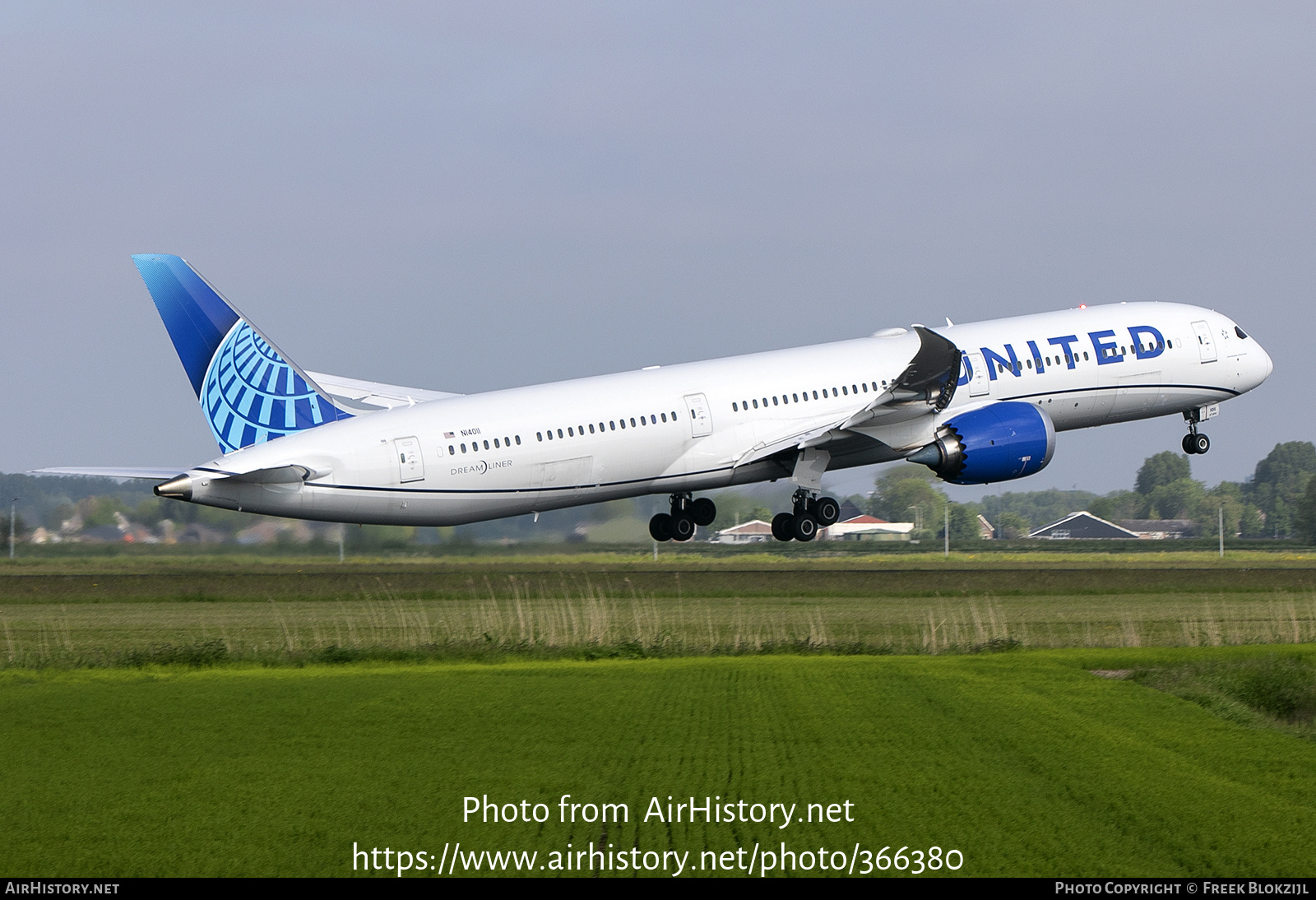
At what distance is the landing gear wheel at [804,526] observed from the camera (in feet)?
141

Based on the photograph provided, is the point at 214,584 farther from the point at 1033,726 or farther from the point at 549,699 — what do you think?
the point at 1033,726

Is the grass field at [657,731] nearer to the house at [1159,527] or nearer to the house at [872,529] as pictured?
the house at [872,529]

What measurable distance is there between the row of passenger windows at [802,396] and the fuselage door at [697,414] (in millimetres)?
901

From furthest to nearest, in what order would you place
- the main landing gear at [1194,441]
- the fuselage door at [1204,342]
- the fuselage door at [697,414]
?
the main landing gear at [1194,441] → the fuselage door at [1204,342] → the fuselage door at [697,414]

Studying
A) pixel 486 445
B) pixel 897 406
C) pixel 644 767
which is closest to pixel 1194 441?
pixel 897 406

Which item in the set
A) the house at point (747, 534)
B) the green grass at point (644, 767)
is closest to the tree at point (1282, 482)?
the house at point (747, 534)

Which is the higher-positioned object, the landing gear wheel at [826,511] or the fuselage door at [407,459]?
the fuselage door at [407,459]

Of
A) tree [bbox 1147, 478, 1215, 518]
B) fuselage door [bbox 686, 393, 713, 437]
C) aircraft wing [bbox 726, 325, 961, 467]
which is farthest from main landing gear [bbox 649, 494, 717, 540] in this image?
tree [bbox 1147, 478, 1215, 518]

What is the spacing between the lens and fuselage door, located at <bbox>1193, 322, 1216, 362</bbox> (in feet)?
151

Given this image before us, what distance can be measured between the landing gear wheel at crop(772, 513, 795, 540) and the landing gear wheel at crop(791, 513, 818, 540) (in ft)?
0.18

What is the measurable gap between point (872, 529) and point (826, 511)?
3375cm

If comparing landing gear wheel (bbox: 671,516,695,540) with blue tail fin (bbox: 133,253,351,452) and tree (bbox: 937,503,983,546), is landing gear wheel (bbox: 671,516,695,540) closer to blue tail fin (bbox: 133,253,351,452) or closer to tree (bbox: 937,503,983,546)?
blue tail fin (bbox: 133,253,351,452)
